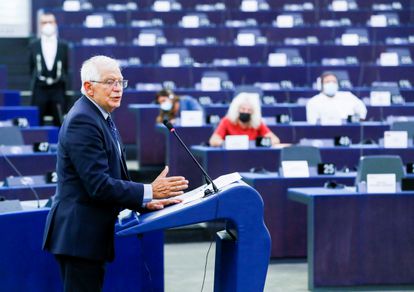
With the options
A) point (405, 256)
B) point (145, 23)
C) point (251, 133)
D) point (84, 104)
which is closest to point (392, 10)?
point (145, 23)

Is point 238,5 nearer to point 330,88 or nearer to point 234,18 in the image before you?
point 234,18

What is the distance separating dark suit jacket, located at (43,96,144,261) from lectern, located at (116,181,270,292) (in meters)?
0.09

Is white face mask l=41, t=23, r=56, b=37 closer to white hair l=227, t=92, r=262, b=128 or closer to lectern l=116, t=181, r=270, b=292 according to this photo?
white hair l=227, t=92, r=262, b=128

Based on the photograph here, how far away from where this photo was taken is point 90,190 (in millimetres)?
3643

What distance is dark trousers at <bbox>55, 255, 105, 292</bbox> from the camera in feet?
12.2

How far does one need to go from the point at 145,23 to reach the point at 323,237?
315 inches

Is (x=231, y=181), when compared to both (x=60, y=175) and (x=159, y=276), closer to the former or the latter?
(x=60, y=175)

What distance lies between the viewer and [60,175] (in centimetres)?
374

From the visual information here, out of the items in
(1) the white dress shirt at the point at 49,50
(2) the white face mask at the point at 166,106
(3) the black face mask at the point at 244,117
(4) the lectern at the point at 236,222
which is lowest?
(4) the lectern at the point at 236,222

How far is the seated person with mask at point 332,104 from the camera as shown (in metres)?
10.3

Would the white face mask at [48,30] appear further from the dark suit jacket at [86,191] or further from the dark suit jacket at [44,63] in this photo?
the dark suit jacket at [86,191]

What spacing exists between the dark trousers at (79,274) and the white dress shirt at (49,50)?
24.5 ft

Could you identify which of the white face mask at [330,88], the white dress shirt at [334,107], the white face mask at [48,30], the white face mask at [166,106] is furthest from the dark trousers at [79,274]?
the white face mask at [48,30]

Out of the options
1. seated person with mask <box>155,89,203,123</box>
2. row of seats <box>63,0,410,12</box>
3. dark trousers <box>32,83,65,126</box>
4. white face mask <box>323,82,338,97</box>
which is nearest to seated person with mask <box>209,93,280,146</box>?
seated person with mask <box>155,89,203,123</box>
